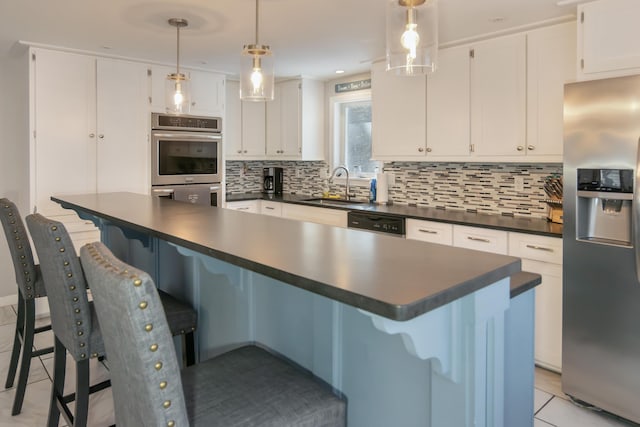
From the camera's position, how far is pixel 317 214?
4473 mm

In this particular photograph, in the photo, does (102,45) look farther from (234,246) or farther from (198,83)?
(234,246)

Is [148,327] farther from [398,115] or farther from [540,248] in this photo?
[398,115]

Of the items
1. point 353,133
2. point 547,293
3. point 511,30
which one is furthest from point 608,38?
point 353,133

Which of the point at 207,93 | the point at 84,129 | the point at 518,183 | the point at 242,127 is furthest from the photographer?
the point at 242,127

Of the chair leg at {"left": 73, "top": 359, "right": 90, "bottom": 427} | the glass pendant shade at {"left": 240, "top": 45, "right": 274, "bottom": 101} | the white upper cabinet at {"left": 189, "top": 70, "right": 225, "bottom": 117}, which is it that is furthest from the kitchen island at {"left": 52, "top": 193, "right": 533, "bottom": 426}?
the white upper cabinet at {"left": 189, "top": 70, "right": 225, "bottom": 117}

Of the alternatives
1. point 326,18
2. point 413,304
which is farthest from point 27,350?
point 326,18

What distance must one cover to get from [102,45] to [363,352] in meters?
3.51

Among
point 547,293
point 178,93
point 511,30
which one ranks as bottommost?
point 547,293

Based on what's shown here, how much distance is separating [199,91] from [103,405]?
316cm

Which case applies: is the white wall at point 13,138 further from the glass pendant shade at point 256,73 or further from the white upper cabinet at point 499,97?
the white upper cabinet at point 499,97

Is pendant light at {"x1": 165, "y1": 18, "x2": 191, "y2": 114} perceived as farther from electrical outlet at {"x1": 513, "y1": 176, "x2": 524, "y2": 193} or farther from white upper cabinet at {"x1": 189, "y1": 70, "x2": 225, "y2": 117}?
electrical outlet at {"x1": 513, "y1": 176, "x2": 524, "y2": 193}

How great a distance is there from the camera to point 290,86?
5113 mm

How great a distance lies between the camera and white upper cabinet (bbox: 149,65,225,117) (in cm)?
435

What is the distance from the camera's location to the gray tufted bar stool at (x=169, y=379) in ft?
3.05
